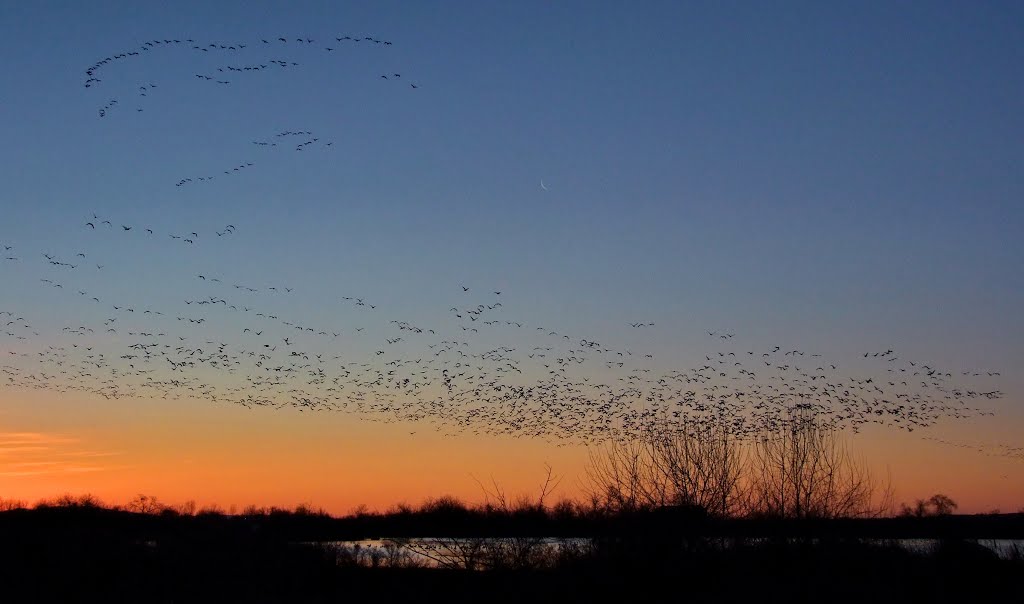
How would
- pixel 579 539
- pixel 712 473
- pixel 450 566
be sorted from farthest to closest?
pixel 579 539 < pixel 712 473 < pixel 450 566

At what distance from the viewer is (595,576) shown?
32219 mm

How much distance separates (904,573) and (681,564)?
725cm

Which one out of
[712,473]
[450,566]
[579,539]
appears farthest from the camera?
[579,539]

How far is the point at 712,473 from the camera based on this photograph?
37312 mm

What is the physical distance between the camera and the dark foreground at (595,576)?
31.2 meters

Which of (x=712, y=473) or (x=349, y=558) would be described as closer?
(x=712, y=473)

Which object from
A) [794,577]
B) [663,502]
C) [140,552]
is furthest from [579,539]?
[140,552]

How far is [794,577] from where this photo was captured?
105ft

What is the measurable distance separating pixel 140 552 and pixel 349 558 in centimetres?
963

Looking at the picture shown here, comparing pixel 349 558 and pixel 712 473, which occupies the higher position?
pixel 712 473

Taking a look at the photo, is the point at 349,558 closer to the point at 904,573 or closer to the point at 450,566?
the point at 450,566

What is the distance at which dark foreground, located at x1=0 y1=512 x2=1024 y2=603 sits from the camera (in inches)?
1228

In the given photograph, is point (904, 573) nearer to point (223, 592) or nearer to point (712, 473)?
point (712, 473)

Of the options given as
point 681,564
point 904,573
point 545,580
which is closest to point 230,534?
point 545,580
